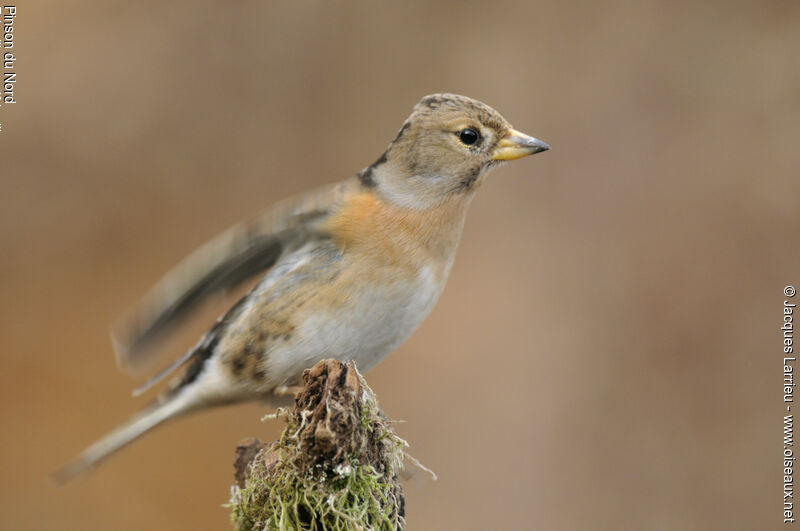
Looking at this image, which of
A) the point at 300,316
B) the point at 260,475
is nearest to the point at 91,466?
the point at 300,316

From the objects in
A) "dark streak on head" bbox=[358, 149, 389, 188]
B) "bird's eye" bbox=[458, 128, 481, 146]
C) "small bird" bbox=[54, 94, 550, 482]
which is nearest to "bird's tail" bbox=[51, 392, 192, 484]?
"small bird" bbox=[54, 94, 550, 482]

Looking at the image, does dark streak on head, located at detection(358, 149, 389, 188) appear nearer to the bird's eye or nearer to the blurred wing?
the blurred wing

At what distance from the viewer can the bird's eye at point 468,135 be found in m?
3.42

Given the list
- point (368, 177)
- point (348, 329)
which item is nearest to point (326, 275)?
point (348, 329)

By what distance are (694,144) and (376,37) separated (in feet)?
7.24

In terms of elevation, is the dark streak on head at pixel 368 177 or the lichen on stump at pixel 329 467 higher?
the dark streak on head at pixel 368 177

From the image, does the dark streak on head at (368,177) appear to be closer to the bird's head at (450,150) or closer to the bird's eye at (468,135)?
the bird's head at (450,150)

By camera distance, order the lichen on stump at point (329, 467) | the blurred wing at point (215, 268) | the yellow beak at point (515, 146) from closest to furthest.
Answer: the lichen on stump at point (329, 467) → the blurred wing at point (215, 268) → the yellow beak at point (515, 146)

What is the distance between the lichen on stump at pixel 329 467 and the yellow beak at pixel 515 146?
1463 mm

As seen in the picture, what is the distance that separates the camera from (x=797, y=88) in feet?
18.5

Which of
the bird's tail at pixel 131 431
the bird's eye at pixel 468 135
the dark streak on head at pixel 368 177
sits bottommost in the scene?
the bird's tail at pixel 131 431

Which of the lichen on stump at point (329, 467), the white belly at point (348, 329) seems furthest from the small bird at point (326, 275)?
the lichen on stump at point (329, 467)

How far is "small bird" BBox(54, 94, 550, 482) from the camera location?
10.3 feet

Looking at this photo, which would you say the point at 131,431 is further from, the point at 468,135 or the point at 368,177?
the point at 468,135
